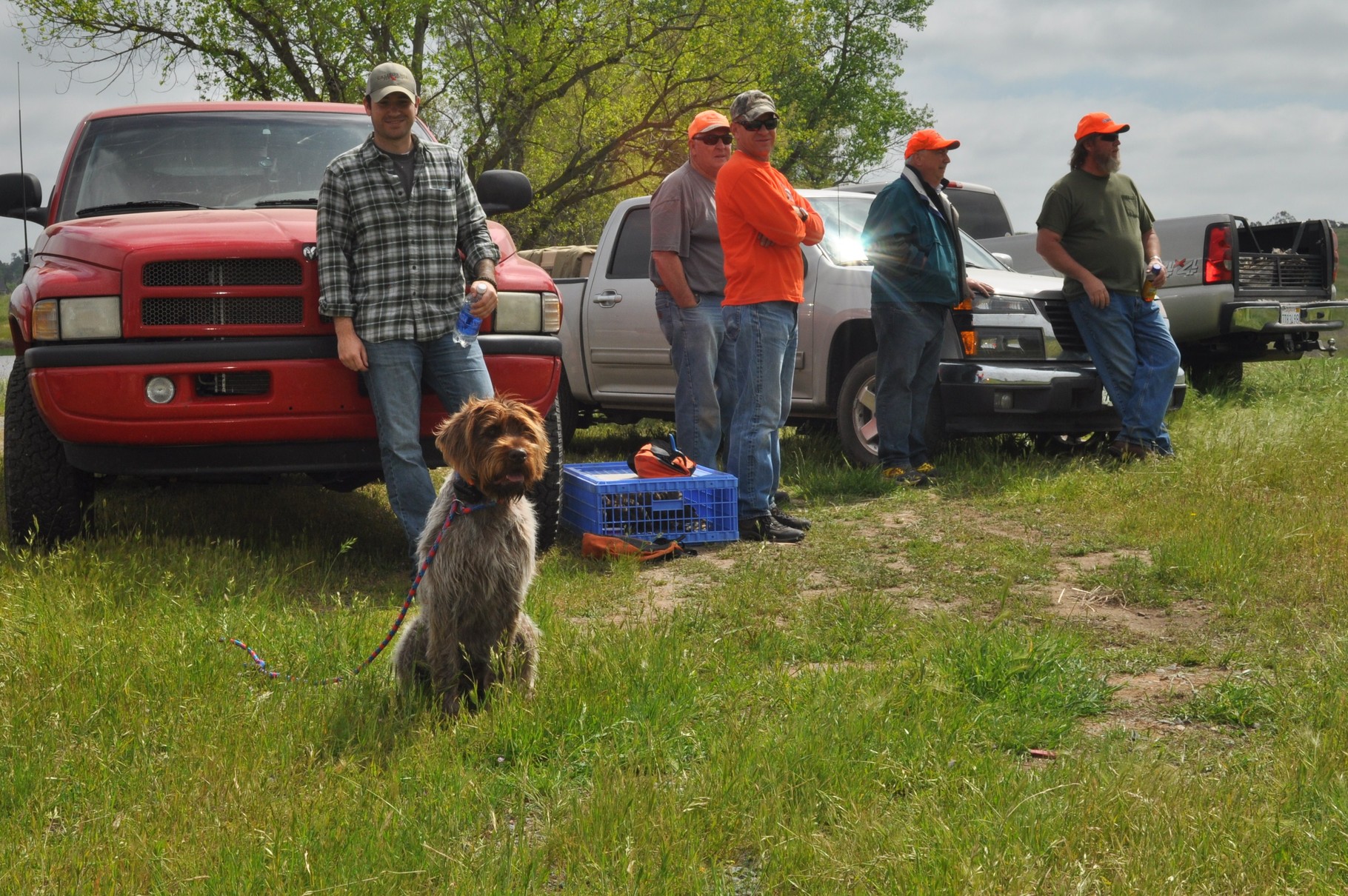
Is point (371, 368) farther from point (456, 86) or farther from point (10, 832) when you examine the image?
point (456, 86)

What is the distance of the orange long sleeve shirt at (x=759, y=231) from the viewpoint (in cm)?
638

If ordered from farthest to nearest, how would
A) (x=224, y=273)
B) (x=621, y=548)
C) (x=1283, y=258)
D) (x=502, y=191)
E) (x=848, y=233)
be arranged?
(x=1283, y=258) → (x=848, y=233) → (x=502, y=191) → (x=621, y=548) → (x=224, y=273)

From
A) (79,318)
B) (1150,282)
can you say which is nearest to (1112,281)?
(1150,282)

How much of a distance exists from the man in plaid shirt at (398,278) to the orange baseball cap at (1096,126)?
16.5 feet

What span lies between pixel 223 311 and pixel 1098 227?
19.5 ft

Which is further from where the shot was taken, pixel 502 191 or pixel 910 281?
pixel 910 281

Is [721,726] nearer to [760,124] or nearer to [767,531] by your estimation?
[767,531]

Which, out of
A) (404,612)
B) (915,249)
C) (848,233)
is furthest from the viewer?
(848,233)

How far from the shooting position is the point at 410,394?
5.29m

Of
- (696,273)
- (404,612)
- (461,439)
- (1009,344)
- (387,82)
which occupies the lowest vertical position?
(404,612)

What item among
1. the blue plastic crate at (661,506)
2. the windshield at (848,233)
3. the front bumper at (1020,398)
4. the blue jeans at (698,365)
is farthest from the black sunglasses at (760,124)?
the front bumper at (1020,398)

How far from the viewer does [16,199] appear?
6.69 metres

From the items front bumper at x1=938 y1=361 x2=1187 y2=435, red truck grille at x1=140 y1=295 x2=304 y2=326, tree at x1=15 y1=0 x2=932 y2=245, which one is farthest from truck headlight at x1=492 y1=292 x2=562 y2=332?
tree at x1=15 y1=0 x2=932 y2=245

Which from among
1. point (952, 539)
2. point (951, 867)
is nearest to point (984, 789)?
point (951, 867)
